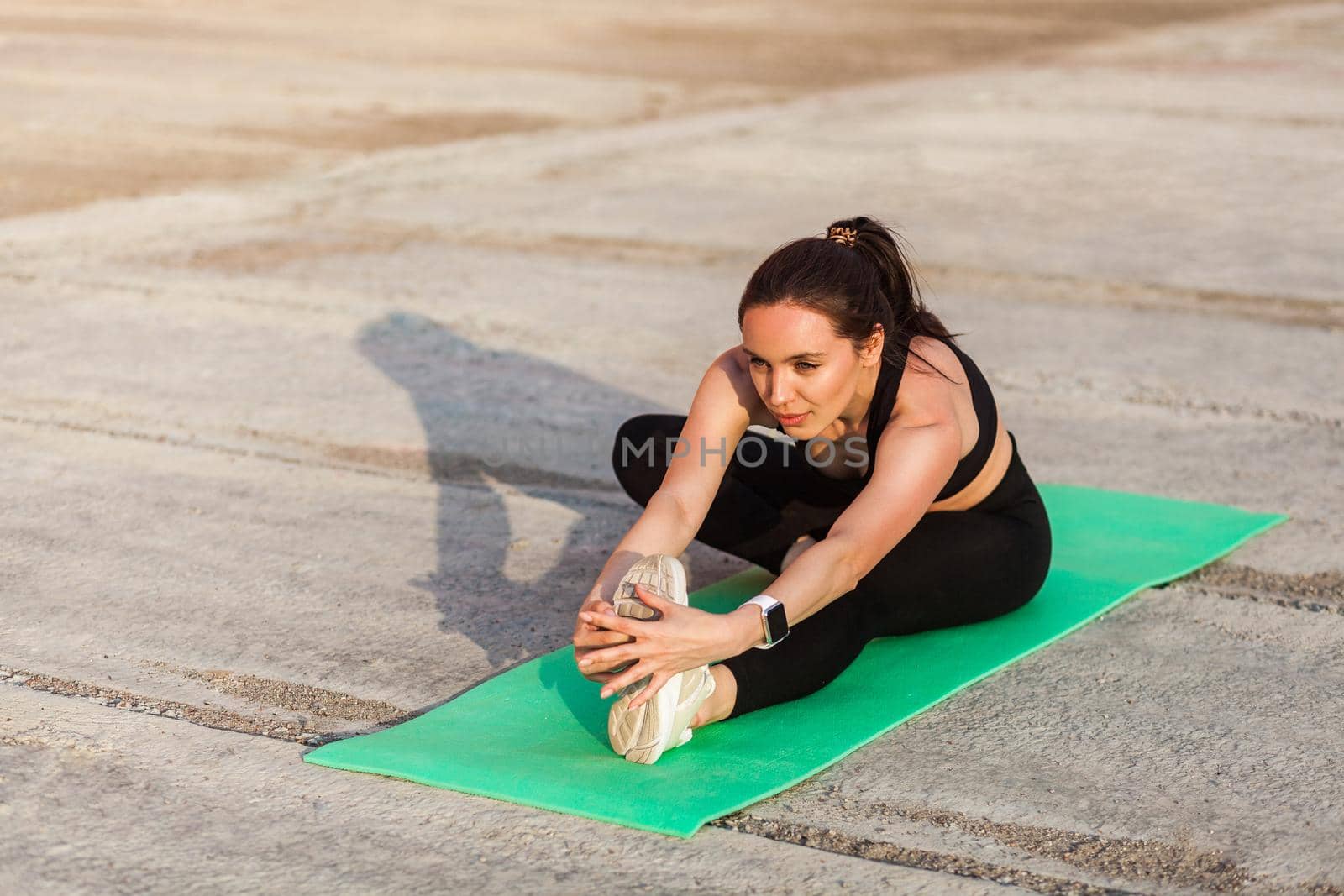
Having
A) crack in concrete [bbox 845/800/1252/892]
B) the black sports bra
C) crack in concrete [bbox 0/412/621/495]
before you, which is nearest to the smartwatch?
crack in concrete [bbox 845/800/1252/892]

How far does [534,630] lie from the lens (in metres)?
3.72

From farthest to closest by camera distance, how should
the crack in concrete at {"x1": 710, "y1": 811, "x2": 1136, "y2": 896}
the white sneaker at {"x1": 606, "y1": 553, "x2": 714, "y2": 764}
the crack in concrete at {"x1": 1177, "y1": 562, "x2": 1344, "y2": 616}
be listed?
the crack in concrete at {"x1": 1177, "y1": 562, "x2": 1344, "y2": 616}
the white sneaker at {"x1": 606, "y1": 553, "x2": 714, "y2": 764}
the crack in concrete at {"x1": 710, "y1": 811, "x2": 1136, "y2": 896}

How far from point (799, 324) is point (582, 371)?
9.35 feet

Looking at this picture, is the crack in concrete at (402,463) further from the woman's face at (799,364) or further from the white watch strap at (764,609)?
the white watch strap at (764,609)

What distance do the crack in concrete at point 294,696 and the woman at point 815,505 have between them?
55cm

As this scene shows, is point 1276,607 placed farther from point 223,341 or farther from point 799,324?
point 223,341

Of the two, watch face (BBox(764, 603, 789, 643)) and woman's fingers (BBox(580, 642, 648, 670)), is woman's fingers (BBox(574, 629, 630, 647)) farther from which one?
watch face (BBox(764, 603, 789, 643))

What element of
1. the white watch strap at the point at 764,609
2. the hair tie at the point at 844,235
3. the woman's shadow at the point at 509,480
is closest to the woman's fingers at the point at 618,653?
the white watch strap at the point at 764,609

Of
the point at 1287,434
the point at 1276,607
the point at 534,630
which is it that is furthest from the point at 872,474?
the point at 1287,434

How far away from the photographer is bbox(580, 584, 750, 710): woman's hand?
2.75m

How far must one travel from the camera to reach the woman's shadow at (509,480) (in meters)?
3.79

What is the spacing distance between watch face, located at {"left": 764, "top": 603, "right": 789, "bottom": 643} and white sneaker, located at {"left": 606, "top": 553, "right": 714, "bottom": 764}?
0.15 meters

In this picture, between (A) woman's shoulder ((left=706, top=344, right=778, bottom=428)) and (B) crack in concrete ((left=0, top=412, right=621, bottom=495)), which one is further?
(B) crack in concrete ((left=0, top=412, right=621, bottom=495))

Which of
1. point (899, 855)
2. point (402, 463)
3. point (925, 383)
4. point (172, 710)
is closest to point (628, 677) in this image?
point (899, 855)
